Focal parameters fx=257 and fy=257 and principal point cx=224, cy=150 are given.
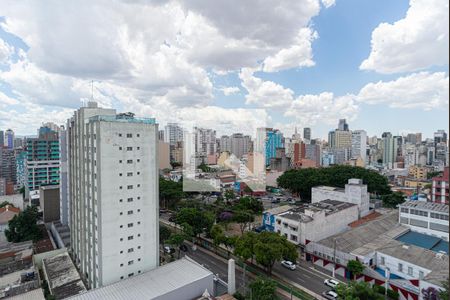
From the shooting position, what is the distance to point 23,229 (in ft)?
55.3

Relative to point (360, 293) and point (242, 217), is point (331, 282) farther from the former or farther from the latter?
point (242, 217)

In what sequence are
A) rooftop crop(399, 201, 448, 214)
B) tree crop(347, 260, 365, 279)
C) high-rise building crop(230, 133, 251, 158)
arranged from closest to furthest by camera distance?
tree crop(347, 260, 365, 279) → rooftop crop(399, 201, 448, 214) → high-rise building crop(230, 133, 251, 158)

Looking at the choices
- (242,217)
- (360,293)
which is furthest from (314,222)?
(360,293)

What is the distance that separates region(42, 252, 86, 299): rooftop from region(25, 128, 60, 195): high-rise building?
60.9 ft

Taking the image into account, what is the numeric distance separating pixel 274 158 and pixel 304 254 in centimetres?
2824

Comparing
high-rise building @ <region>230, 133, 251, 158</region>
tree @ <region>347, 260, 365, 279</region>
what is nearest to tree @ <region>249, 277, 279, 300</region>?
tree @ <region>347, 260, 365, 279</region>

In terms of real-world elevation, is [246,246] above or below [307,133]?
below

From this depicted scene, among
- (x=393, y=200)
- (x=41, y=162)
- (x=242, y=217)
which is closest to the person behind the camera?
(x=242, y=217)

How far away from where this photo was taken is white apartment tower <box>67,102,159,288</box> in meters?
10.6

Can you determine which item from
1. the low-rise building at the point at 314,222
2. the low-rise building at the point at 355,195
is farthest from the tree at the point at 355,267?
the low-rise building at the point at 355,195

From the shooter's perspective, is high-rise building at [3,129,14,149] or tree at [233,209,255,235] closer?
tree at [233,209,255,235]

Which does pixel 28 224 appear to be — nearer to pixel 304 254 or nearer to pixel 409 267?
pixel 304 254

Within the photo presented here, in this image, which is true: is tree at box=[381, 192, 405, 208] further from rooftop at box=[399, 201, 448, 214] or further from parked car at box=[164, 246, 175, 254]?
parked car at box=[164, 246, 175, 254]

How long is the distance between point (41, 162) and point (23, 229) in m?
14.7
